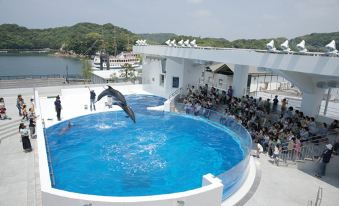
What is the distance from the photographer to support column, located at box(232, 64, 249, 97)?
20562mm

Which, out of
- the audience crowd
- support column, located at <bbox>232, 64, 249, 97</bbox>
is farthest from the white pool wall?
support column, located at <bbox>232, 64, 249, 97</bbox>

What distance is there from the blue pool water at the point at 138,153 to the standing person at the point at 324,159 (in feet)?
13.8

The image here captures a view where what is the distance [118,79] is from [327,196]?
3024cm

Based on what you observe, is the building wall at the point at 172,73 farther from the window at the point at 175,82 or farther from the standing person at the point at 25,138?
the standing person at the point at 25,138

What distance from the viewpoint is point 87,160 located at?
46.4 feet

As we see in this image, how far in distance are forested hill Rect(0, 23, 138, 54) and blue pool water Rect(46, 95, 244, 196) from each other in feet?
281

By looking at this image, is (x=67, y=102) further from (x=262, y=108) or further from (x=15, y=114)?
(x=262, y=108)

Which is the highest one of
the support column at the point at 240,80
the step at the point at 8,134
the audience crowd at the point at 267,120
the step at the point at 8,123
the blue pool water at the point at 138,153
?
the support column at the point at 240,80

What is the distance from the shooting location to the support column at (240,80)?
67.5 ft

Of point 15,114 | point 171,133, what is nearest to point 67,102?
point 15,114

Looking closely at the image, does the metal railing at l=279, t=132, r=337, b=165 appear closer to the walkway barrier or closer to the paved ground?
the paved ground

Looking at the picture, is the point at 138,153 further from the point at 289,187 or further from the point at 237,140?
the point at 289,187

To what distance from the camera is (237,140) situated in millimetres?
16719

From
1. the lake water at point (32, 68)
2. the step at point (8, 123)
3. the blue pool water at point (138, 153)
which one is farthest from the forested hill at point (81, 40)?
the step at point (8, 123)
